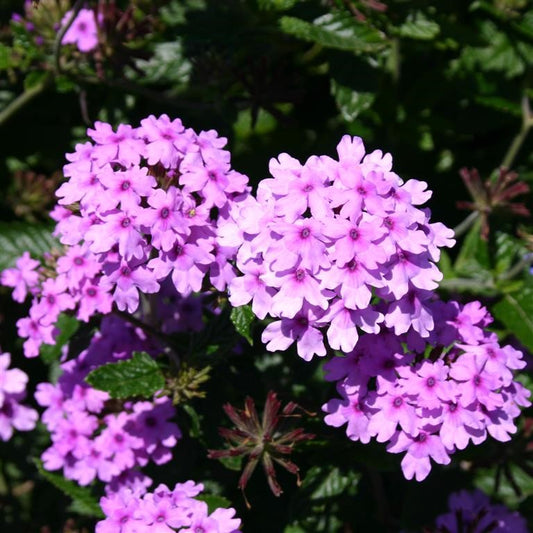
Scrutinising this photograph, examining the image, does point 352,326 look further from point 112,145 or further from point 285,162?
point 112,145

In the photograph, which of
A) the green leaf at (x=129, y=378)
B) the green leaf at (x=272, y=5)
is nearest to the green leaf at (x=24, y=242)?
the green leaf at (x=129, y=378)

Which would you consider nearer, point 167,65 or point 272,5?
point 272,5

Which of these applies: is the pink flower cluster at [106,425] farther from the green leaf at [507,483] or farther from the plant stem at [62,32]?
the green leaf at [507,483]

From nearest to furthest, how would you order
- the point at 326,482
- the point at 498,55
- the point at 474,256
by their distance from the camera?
the point at 326,482 < the point at 474,256 < the point at 498,55

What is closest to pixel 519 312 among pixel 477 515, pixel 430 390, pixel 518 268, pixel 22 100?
pixel 518 268

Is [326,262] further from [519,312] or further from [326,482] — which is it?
[519,312]

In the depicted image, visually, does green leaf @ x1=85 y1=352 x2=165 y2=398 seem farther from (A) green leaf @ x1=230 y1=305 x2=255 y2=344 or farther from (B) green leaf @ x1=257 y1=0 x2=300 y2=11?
(B) green leaf @ x1=257 y1=0 x2=300 y2=11

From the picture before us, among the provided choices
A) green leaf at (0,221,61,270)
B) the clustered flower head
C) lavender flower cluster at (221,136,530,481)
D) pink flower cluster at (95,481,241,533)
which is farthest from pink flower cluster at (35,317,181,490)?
the clustered flower head
